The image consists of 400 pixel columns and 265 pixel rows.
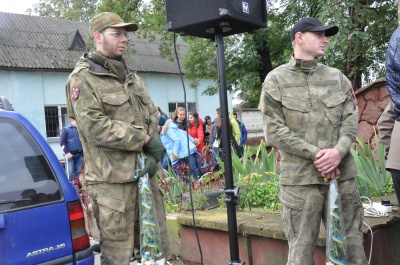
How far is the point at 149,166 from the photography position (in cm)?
313

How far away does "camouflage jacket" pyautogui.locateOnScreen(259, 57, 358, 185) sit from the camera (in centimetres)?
308

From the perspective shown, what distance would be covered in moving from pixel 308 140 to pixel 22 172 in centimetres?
171

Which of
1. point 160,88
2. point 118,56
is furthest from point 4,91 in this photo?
point 118,56

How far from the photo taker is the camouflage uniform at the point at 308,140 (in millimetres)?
3053

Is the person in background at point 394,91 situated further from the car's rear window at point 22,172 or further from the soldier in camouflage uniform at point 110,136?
the car's rear window at point 22,172

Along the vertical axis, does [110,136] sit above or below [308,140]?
above

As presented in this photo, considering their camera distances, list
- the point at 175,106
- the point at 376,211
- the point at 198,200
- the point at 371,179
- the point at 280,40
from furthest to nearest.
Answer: the point at 175,106
the point at 280,40
the point at 198,200
the point at 371,179
the point at 376,211

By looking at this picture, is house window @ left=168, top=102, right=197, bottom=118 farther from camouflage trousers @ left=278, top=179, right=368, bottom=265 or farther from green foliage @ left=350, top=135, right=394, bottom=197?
camouflage trousers @ left=278, top=179, right=368, bottom=265

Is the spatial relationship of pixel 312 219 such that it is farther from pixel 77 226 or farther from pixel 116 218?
pixel 77 226

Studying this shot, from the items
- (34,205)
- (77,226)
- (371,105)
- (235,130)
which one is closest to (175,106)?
(235,130)

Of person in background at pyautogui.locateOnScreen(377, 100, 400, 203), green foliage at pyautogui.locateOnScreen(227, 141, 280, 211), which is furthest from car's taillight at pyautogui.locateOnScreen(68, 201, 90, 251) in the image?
green foliage at pyautogui.locateOnScreen(227, 141, 280, 211)

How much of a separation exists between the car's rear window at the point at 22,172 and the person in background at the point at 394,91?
200 centimetres

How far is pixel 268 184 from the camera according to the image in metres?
5.10

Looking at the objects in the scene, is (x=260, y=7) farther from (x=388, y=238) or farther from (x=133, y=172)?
(x=388, y=238)
